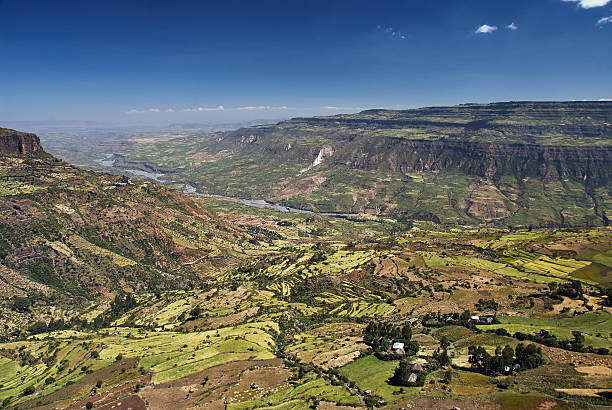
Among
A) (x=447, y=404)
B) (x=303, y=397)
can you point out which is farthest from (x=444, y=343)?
(x=303, y=397)

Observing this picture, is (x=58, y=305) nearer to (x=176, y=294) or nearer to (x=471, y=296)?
(x=176, y=294)

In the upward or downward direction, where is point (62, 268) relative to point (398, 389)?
downward

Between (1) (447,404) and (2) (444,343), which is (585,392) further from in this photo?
(2) (444,343)

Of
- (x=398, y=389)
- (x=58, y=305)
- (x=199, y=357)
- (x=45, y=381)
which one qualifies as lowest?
(x=58, y=305)

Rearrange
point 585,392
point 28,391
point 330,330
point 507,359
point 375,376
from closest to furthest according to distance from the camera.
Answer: point 585,392 → point 507,359 → point 375,376 → point 28,391 → point 330,330

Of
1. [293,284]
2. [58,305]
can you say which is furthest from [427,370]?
[58,305]

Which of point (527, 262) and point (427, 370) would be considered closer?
point (427, 370)
